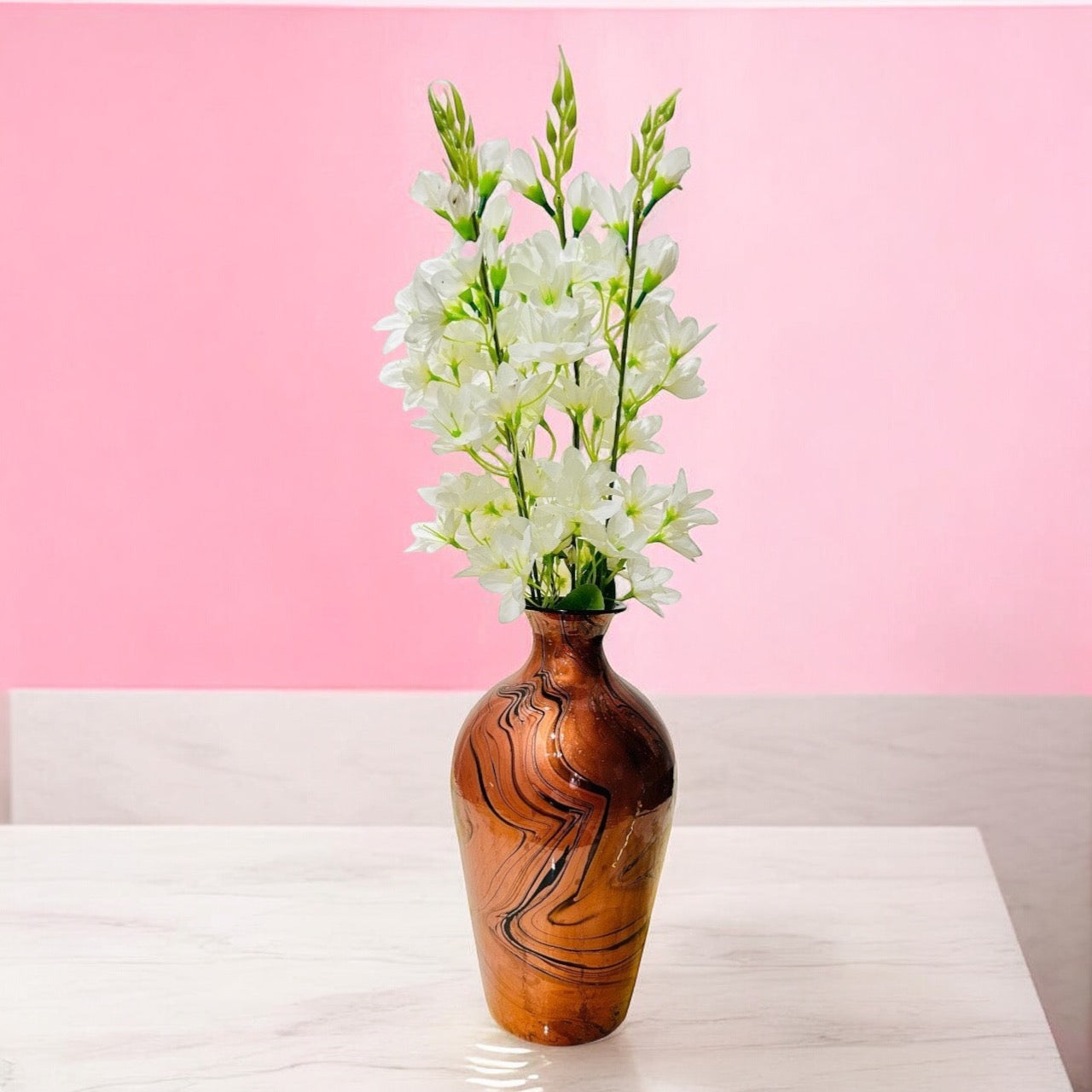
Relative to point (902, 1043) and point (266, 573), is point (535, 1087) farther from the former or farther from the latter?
point (266, 573)

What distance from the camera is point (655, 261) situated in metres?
0.75

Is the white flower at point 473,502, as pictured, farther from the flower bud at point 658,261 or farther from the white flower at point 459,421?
the flower bud at point 658,261

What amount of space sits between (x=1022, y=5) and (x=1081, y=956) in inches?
52.8

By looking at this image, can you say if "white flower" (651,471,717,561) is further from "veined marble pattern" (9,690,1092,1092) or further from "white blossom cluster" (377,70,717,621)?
"veined marble pattern" (9,690,1092,1092)

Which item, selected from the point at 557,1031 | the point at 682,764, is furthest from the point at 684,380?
the point at 682,764

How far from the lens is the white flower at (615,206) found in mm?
740

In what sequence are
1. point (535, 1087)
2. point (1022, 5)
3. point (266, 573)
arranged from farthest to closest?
point (266, 573)
point (1022, 5)
point (535, 1087)

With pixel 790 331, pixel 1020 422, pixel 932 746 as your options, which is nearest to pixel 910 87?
pixel 790 331

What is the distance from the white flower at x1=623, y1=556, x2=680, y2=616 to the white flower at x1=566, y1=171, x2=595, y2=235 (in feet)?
0.70

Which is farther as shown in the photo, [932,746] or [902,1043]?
[932,746]

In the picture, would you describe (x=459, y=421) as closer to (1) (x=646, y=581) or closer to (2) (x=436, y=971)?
(1) (x=646, y=581)

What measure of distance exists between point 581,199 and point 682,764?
1.08 metres

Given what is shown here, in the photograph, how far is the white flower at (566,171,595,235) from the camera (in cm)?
74

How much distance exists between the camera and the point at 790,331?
1.70 meters
